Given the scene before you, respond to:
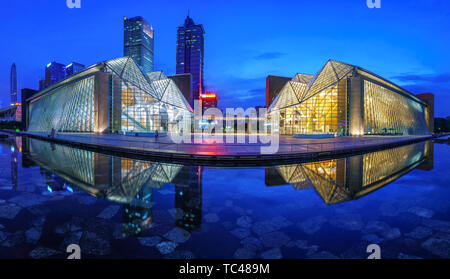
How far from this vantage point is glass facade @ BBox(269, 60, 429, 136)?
46312mm

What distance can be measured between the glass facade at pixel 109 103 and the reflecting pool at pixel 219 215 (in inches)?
1497

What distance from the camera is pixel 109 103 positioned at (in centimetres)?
4378

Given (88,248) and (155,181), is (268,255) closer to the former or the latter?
(88,248)

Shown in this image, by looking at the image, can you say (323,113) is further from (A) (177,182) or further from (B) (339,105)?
(A) (177,182)

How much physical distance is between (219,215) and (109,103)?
47.6m

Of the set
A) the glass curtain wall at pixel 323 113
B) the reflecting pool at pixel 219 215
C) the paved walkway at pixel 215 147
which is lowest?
the reflecting pool at pixel 219 215

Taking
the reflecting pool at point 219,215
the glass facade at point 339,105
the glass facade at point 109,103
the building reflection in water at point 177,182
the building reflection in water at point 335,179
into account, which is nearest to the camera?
the reflecting pool at point 219,215

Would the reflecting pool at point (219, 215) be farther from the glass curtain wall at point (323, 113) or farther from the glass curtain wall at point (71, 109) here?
the glass curtain wall at point (323, 113)

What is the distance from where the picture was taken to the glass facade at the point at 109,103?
139ft

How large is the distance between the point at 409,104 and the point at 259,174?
84745 millimetres

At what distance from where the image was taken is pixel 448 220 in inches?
202

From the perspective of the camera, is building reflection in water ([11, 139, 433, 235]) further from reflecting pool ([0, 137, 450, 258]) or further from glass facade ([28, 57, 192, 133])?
glass facade ([28, 57, 192, 133])

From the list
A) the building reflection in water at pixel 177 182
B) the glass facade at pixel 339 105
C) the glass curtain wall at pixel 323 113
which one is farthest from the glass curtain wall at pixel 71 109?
the glass curtain wall at pixel 323 113

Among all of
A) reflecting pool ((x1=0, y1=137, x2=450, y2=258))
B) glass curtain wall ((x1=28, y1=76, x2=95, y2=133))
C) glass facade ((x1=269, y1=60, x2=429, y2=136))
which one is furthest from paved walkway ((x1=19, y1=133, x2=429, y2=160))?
Result: glass facade ((x1=269, y1=60, x2=429, y2=136))
